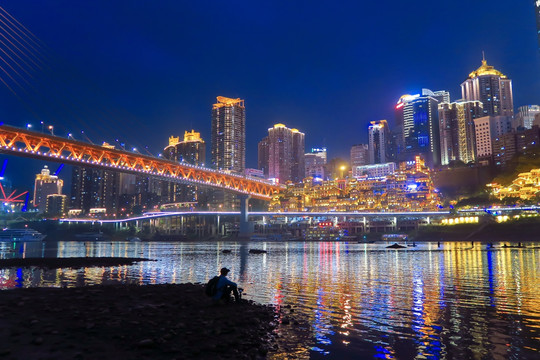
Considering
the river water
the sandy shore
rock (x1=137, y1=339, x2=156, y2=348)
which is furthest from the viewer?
the river water

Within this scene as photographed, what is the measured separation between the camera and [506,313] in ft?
45.8

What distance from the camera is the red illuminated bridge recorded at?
78812 millimetres

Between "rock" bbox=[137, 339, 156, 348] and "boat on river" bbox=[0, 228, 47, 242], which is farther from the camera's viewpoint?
"boat on river" bbox=[0, 228, 47, 242]

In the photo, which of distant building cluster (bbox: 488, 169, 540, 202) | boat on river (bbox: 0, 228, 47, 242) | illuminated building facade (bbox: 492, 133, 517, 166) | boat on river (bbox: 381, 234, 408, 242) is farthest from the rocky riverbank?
illuminated building facade (bbox: 492, 133, 517, 166)

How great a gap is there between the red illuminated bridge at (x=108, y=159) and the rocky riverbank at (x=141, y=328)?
75.6m

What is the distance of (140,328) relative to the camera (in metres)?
10.3

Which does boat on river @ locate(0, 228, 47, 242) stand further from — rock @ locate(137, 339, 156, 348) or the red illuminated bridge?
rock @ locate(137, 339, 156, 348)

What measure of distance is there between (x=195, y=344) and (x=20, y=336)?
409cm

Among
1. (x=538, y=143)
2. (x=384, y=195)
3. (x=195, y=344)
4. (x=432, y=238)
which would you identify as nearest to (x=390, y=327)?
(x=195, y=344)

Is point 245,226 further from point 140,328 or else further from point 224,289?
point 140,328

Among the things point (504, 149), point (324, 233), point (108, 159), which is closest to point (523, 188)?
point (504, 149)

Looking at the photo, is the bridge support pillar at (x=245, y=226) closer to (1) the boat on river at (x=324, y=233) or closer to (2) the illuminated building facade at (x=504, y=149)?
(1) the boat on river at (x=324, y=233)

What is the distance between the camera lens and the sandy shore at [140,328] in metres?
8.39

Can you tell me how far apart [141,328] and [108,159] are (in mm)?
100473
